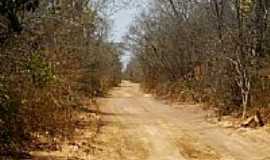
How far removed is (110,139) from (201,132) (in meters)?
3.39

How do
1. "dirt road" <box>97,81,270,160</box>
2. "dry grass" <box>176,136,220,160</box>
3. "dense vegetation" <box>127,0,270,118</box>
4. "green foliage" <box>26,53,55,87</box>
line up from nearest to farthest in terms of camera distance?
"dry grass" <box>176,136,220,160</box>, "dirt road" <box>97,81,270,160</box>, "green foliage" <box>26,53,55,87</box>, "dense vegetation" <box>127,0,270,118</box>

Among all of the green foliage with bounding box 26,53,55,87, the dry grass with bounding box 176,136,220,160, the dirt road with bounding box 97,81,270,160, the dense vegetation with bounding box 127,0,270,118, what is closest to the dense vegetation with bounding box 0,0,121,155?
the green foliage with bounding box 26,53,55,87

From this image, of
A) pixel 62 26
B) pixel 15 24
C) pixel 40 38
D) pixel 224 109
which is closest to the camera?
Result: pixel 15 24

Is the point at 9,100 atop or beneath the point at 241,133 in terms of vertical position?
atop

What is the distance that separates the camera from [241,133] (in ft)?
62.8

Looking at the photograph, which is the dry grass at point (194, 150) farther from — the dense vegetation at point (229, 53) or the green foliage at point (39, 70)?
the dense vegetation at point (229, 53)

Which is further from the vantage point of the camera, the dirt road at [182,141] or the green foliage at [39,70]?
the green foliage at [39,70]

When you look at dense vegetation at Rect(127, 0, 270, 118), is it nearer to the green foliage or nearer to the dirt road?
the dirt road

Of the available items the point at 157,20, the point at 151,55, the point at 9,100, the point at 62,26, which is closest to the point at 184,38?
the point at 157,20

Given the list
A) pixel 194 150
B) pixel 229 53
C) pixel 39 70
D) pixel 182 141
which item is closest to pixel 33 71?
pixel 39 70

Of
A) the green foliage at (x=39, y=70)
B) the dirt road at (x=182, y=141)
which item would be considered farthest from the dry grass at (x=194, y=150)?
the green foliage at (x=39, y=70)

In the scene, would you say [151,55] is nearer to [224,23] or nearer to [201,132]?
[224,23]

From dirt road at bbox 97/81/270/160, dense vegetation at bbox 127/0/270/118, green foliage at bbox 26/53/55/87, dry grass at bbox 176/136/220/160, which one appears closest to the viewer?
dry grass at bbox 176/136/220/160

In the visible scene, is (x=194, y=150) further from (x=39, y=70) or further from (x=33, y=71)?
(x=39, y=70)
